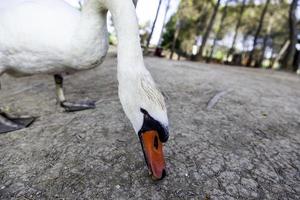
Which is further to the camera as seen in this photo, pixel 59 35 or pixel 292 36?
pixel 292 36

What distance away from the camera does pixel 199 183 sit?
2.50 meters

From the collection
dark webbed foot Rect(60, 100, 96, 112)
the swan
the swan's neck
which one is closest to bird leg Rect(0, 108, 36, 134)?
the swan

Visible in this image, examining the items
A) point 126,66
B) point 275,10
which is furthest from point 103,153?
point 275,10

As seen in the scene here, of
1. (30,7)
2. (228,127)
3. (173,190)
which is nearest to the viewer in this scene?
(173,190)

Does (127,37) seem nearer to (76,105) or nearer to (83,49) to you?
(83,49)

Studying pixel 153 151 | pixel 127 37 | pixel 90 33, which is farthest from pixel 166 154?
pixel 90 33

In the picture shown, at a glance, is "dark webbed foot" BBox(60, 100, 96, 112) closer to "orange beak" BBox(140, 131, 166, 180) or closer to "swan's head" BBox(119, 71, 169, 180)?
"swan's head" BBox(119, 71, 169, 180)

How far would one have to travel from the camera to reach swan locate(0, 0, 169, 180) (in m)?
2.21

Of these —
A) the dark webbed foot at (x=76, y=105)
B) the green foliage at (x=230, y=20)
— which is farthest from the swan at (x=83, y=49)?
the green foliage at (x=230, y=20)

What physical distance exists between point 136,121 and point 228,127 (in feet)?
5.42

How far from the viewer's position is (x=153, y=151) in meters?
2.22

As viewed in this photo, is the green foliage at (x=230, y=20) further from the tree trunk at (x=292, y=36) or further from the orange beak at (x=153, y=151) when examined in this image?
the orange beak at (x=153, y=151)

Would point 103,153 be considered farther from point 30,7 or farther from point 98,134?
point 30,7

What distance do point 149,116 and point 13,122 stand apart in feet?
6.57
